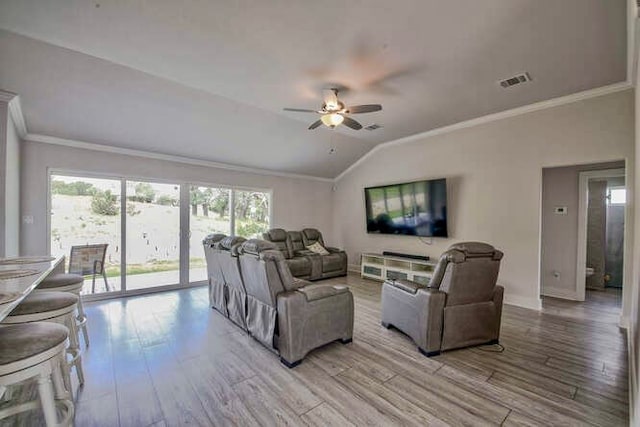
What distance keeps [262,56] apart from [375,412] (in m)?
3.42

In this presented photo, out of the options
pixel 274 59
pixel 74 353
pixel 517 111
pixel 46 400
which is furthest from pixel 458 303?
→ pixel 74 353

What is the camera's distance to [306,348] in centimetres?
255

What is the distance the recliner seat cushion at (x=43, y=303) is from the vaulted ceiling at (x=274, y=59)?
236 centimetres

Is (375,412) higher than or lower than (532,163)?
lower

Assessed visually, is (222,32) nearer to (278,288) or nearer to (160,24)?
(160,24)

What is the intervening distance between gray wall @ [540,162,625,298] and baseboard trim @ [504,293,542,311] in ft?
3.77

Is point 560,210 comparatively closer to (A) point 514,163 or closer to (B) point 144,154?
(A) point 514,163

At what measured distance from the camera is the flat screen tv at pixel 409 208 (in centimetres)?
498

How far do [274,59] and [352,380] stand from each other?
3.28m

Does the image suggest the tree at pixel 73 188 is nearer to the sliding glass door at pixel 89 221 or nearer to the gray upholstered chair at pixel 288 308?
the sliding glass door at pixel 89 221

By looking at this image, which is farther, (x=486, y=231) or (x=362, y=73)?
(x=486, y=231)

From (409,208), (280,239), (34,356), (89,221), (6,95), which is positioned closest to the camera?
(34,356)

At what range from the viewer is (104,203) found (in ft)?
14.8

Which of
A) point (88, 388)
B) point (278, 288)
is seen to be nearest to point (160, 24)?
point (278, 288)
